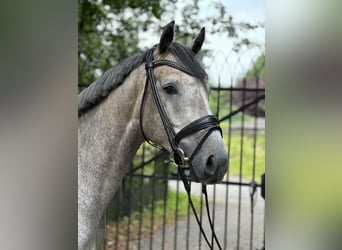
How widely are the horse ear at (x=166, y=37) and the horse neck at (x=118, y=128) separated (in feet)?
0.39

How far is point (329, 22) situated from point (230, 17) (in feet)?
10.0

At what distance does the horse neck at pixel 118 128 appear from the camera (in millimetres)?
1600

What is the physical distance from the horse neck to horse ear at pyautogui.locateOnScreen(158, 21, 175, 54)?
119 millimetres

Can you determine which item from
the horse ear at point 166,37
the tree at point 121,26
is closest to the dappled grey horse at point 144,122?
the horse ear at point 166,37

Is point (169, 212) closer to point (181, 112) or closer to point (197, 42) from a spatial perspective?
point (197, 42)

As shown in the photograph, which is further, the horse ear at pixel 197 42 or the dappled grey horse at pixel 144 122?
the horse ear at pixel 197 42

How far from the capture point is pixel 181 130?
1.46m

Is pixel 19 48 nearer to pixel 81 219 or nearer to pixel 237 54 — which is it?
pixel 81 219

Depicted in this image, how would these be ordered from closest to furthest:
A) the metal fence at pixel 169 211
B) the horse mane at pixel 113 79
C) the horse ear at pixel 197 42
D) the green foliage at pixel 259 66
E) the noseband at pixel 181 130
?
the noseband at pixel 181 130 → the horse mane at pixel 113 79 → the horse ear at pixel 197 42 → the green foliage at pixel 259 66 → the metal fence at pixel 169 211

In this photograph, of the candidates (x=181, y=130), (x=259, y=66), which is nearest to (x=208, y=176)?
(x=181, y=130)

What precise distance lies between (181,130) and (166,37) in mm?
370

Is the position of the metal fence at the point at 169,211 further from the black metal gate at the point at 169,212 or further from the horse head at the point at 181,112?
the horse head at the point at 181,112

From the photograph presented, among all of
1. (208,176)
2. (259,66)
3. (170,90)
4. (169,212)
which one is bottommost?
(169,212)

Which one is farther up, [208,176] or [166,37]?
[166,37]
